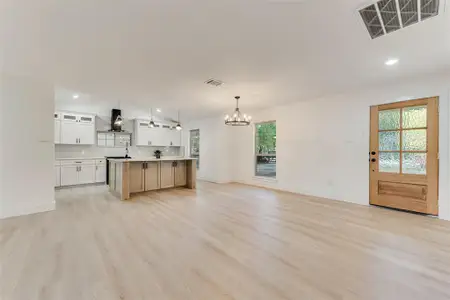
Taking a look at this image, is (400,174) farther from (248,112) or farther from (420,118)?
(248,112)

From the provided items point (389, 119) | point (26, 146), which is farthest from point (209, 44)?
point (389, 119)

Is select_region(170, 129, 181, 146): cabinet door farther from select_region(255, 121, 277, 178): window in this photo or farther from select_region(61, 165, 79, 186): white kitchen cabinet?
select_region(255, 121, 277, 178): window

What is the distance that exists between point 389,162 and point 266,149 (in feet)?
10.6

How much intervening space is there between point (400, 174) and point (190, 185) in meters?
4.92

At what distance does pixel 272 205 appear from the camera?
14.7 ft

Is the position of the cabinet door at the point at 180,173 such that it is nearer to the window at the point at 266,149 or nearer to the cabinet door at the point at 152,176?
the cabinet door at the point at 152,176

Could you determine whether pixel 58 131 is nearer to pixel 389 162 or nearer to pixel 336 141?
pixel 336 141

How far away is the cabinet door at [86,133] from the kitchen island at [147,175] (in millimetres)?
1962

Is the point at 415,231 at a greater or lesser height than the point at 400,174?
lesser

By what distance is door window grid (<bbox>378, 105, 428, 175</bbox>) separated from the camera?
A: 3867 millimetres

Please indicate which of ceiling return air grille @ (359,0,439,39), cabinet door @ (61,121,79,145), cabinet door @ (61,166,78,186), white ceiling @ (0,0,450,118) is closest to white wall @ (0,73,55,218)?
white ceiling @ (0,0,450,118)

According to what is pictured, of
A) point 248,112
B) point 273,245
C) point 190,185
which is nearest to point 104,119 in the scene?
point 190,185

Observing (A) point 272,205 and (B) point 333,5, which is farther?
(A) point 272,205

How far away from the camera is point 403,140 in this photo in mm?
4066
